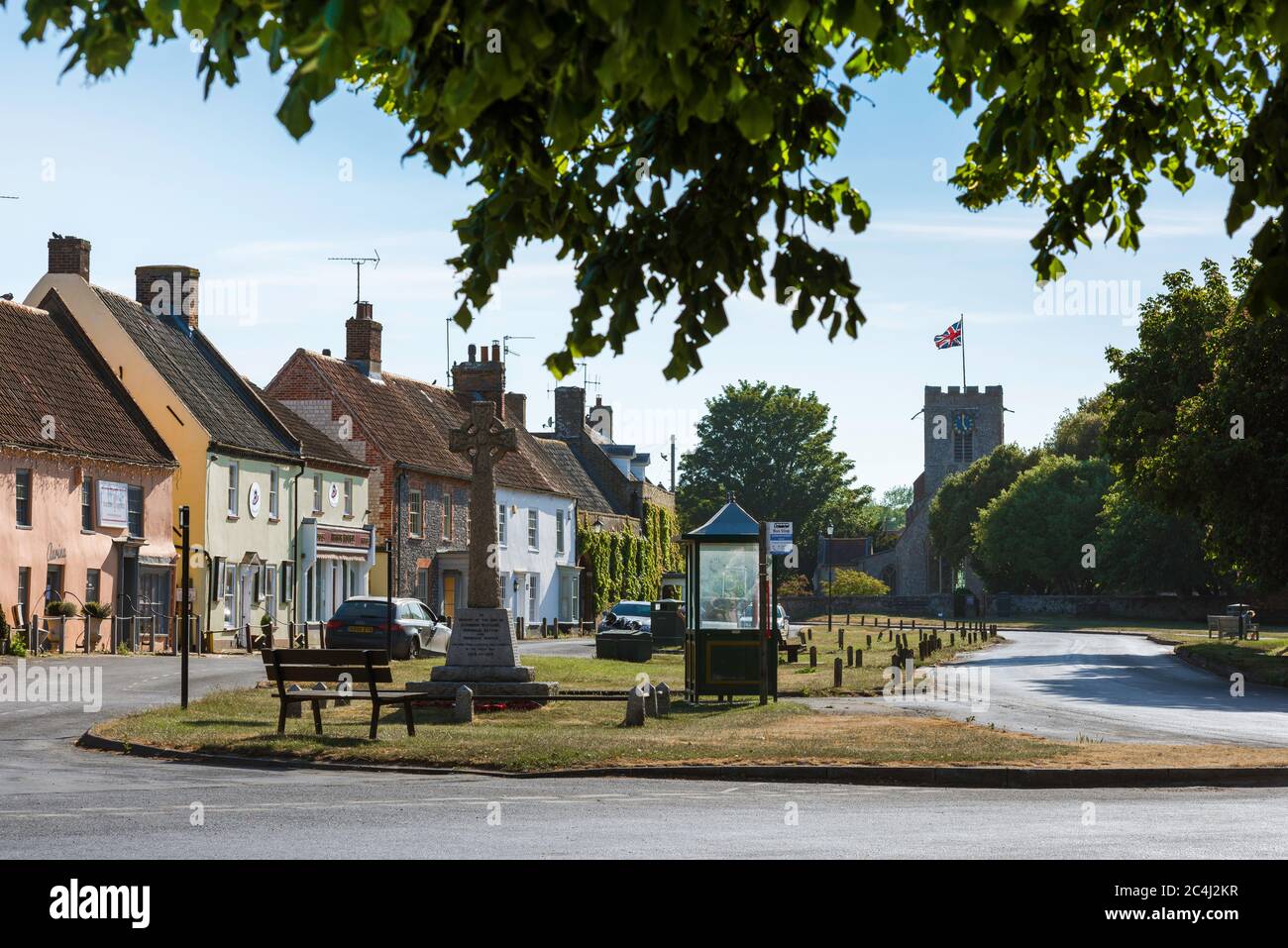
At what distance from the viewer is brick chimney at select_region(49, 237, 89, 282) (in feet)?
150

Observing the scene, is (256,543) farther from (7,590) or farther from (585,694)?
(585,694)

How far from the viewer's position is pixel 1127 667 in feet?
128

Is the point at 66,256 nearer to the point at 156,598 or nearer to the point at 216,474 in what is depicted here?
the point at 216,474

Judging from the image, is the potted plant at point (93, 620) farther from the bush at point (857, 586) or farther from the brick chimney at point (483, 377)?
the bush at point (857, 586)

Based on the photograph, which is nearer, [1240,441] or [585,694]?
[585,694]

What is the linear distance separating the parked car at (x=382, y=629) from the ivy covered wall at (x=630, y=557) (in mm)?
33789

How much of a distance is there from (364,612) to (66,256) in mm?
15854

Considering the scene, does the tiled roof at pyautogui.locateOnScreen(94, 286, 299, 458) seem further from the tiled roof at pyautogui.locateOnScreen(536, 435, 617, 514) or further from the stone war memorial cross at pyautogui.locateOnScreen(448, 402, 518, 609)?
the tiled roof at pyautogui.locateOnScreen(536, 435, 617, 514)

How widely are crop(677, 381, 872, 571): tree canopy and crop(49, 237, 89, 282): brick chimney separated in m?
79.2

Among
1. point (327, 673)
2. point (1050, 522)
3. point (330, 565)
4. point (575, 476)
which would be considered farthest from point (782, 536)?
point (1050, 522)

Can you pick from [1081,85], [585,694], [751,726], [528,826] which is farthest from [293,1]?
[585,694]

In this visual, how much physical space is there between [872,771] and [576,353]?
28.6ft

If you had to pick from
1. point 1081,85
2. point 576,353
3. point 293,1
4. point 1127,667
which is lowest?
point 1127,667

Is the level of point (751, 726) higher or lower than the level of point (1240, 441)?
lower
